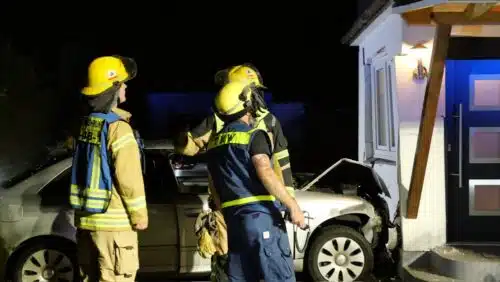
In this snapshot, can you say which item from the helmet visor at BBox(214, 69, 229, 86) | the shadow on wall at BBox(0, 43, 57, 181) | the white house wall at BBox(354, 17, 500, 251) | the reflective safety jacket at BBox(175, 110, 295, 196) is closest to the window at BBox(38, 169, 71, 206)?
the reflective safety jacket at BBox(175, 110, 295, 196)

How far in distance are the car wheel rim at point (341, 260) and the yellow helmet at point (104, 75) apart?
3.08 metres

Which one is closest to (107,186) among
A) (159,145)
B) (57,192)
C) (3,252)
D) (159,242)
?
(159,242)

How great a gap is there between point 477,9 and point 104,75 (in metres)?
3.65

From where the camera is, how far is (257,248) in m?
4.73

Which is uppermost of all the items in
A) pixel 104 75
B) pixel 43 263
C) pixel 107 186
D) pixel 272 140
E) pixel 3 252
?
pixel 104 75

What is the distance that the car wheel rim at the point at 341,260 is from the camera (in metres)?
6.65

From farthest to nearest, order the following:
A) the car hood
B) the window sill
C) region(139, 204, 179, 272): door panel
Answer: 1. the window sill
2. the car hood
3. region(139, 204, 179, 272): door panel

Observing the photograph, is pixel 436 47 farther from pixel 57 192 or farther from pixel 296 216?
pixel 57 192

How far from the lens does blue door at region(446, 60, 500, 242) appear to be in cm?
709

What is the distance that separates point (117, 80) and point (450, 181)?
416cm

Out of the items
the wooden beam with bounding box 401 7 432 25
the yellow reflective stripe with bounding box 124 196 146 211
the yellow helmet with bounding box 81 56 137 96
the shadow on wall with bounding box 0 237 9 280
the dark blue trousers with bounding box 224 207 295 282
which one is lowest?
the shadow on wall with bounding box 0 237 9 280

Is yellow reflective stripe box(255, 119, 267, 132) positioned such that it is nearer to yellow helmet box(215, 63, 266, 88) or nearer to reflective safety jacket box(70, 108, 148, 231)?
yellow helmet box(215, 63, 266, 88)

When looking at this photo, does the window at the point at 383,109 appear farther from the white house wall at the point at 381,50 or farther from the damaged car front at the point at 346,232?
the damaged car front at the point at 346,232

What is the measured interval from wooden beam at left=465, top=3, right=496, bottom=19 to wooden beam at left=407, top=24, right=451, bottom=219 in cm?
22
